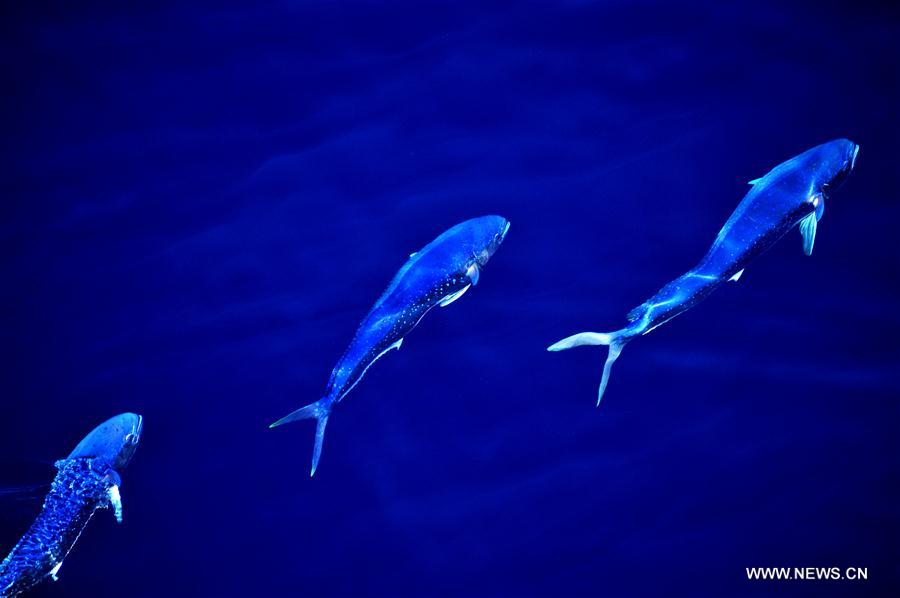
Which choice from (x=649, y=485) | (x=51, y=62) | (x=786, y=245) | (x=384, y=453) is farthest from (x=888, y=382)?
(x=51, y=62)

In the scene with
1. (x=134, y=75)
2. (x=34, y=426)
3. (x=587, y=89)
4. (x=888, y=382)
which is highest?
(x=134, y=75)

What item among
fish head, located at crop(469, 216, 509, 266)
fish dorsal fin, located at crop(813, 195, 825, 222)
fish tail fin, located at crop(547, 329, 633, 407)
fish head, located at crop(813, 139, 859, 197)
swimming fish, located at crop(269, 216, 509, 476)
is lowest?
fish tail fin, located at crop(547, 329, 633, 407)

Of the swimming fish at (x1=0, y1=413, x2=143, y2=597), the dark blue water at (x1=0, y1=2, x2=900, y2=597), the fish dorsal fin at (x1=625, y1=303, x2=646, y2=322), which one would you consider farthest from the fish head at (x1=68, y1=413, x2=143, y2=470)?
the fish dorsal fin at (x1=625, y1=303, x2=646, y2=322)

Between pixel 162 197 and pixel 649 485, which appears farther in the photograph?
pixel 162 197

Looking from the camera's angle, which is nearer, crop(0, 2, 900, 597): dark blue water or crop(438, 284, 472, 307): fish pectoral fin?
crop(438, 284, 472, 307): fish pectoral fin

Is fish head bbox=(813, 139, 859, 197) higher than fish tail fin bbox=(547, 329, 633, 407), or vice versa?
fish head bbox=(813, 139, 859, 197)

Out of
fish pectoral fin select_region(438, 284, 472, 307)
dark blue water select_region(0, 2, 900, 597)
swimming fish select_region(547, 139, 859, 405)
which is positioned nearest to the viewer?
swimming fish select_region(547, 139, 859, 405)

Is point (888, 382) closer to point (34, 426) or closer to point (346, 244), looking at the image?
point (346, 244)

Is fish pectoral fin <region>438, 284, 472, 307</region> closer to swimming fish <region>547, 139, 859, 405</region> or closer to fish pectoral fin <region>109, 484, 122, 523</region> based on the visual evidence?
swimming fish <region>547, 139, 859, 405</region>
